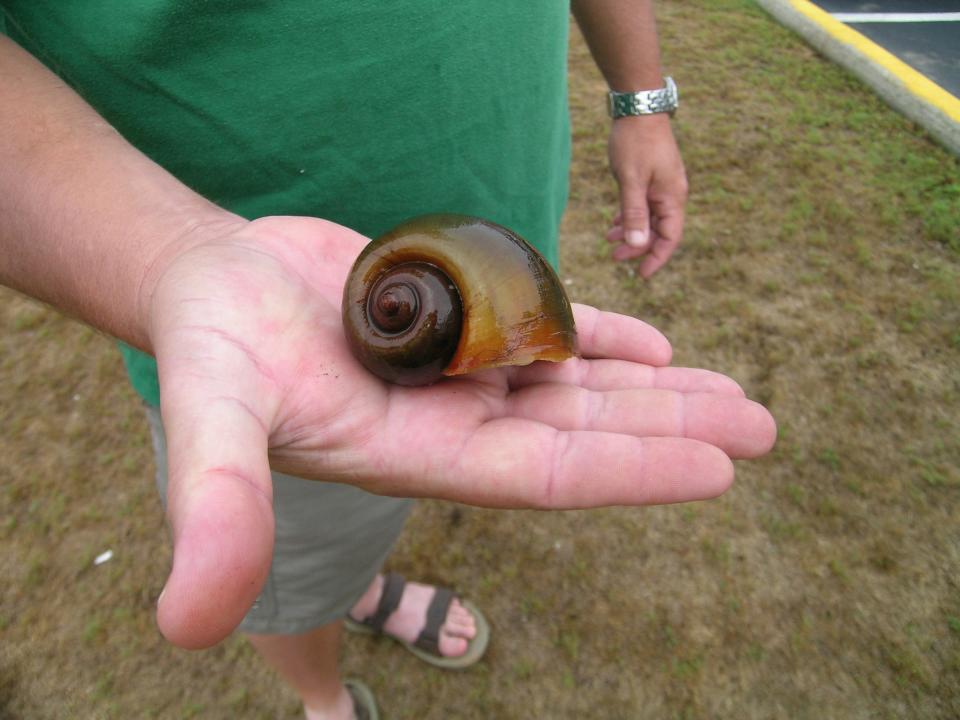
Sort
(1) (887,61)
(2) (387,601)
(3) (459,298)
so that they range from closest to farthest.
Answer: (3) (459,298)
(2) (387,601)
(1) (887,61)

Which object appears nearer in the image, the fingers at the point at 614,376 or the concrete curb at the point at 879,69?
the fingers at the point at 614,376

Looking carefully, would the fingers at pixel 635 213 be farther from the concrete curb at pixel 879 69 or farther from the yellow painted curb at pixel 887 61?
the yellow painted curb at pixel 887 61

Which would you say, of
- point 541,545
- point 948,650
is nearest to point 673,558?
point 541,545

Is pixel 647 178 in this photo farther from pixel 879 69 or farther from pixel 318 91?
pixel 879 69

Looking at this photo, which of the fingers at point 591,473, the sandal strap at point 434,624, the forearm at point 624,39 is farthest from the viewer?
the sandal strap at point 434,624

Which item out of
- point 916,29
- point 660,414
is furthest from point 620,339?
point 916,29

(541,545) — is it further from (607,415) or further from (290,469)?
(290,469)

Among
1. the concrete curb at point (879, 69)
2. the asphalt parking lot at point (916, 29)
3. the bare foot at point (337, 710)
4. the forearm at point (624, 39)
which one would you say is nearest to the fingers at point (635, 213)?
the forearm at point (624, 39)

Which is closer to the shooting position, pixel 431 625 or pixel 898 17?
pixel 431 625
